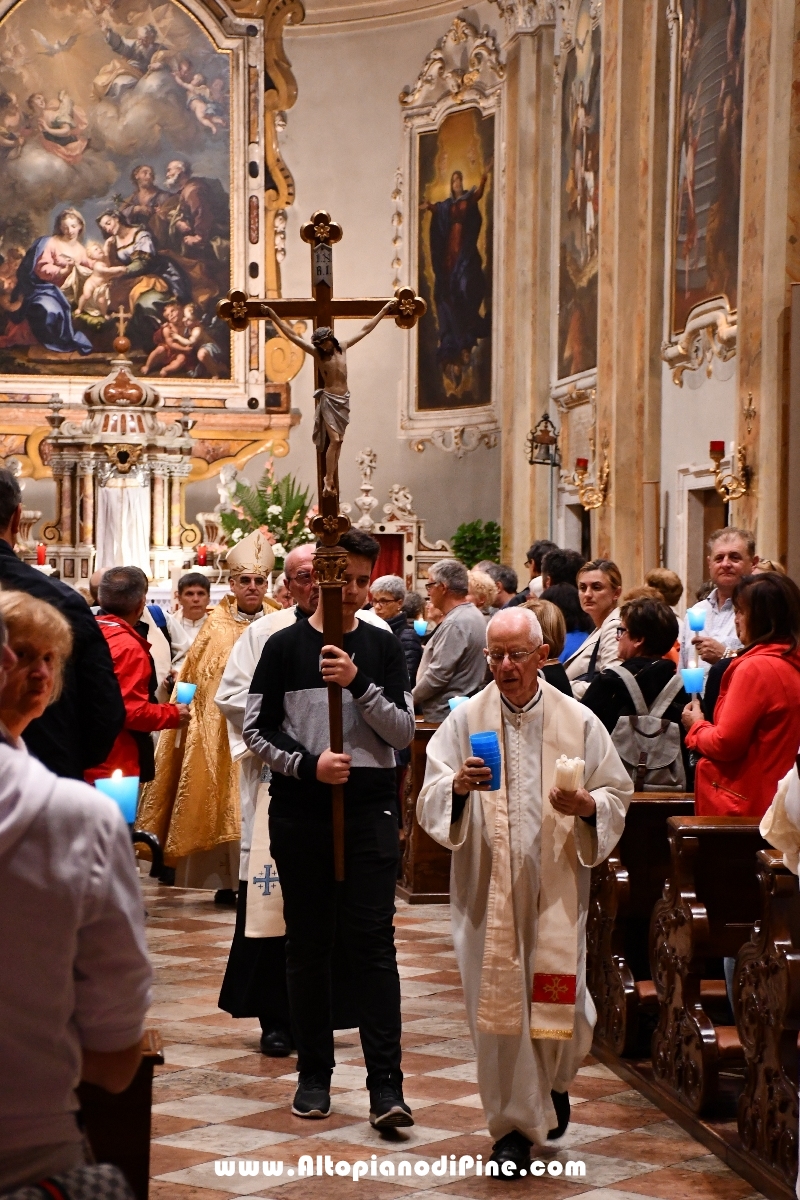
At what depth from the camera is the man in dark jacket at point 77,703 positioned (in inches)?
163

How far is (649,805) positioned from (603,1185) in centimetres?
169

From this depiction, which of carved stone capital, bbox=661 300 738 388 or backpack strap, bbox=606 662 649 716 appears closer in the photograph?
backpack strap, bbox=606 662 649 716

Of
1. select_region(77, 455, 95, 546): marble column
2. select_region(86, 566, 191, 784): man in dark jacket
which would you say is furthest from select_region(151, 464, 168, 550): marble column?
select_region(86, 566, 191, 784): man in dark jacket

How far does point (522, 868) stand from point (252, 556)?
3.39 m

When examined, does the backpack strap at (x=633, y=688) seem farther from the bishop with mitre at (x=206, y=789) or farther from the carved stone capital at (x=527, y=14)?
the carved stone capital at (x=527, y=14)

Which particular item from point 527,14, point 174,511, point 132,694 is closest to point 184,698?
point 132,694

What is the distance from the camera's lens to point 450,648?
812cm

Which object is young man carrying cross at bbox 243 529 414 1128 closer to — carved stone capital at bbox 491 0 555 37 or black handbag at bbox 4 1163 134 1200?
black handbag at bbox 4 1163 134 1200

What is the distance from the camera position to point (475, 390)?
20.5m

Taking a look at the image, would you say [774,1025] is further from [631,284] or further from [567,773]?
[631,284]

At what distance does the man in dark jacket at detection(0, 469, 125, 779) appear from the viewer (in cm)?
413

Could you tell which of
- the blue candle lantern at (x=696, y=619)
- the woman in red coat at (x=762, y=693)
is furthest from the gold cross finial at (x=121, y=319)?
the woman in red coat at (x=762, y=693)

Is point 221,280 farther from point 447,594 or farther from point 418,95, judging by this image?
point 447,594

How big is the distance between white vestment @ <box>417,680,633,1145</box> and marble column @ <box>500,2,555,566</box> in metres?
13.9
